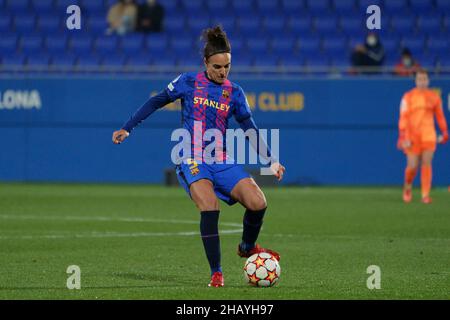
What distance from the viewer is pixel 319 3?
26.9m

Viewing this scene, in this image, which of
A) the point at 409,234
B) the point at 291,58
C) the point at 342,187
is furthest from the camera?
the point at 291,58

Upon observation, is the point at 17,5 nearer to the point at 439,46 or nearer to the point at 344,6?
the point at 344,6

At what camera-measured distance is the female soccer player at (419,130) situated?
19.3 meters

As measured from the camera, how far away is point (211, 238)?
9008 mm

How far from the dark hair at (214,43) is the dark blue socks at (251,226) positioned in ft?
4.49

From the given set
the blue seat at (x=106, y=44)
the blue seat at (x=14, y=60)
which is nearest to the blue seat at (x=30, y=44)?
the blue seat at (x=14, y=60)

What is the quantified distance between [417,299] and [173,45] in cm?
1860

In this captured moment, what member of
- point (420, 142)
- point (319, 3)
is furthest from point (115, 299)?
point (319, 3)

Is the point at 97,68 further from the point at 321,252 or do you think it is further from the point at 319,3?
the point at 321,252

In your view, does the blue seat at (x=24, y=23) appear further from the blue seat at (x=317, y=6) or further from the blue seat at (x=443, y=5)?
the blue seat at (x=443, y=5)

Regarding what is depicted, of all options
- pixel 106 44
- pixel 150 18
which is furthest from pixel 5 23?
pixel 150 18

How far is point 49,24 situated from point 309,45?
6.33m

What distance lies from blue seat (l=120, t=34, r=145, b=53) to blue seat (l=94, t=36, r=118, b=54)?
0.60 feet

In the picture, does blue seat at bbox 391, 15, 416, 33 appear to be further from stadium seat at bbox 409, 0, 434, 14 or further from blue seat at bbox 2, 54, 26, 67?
blue seat at bbox 2, 54, 26, 67
